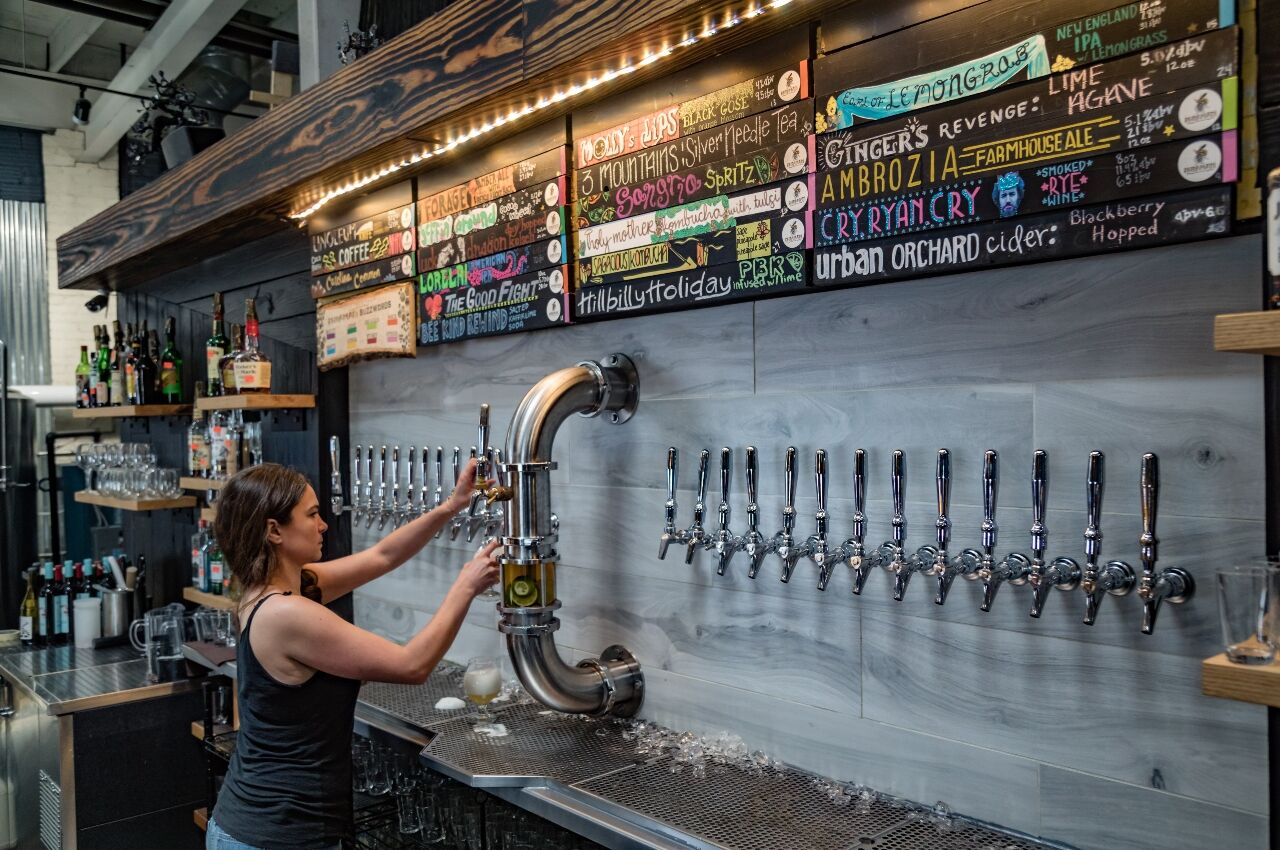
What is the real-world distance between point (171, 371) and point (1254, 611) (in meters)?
4.54

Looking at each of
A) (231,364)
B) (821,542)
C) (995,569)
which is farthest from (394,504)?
(995,569)

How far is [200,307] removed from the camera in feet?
15.1

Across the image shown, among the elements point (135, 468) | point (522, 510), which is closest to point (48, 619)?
point (135, 468)

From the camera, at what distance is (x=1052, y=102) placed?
62.1 inches

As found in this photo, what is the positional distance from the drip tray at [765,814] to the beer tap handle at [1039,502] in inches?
19.7

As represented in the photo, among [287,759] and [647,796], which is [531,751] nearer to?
[647,796]

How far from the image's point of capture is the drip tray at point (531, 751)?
6.74 feet

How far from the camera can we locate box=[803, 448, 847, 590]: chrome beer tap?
192 cm

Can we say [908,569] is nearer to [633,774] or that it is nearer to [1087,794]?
[1087,794]

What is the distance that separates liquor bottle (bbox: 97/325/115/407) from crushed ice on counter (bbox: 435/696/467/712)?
10.5 ft

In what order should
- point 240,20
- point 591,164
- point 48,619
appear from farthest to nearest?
1. point 240,20
2. point 48,619
3. point 591,164

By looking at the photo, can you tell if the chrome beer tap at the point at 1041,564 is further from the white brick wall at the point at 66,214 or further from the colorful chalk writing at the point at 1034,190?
the white brick wall at the point at 66,214

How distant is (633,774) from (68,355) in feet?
24.1

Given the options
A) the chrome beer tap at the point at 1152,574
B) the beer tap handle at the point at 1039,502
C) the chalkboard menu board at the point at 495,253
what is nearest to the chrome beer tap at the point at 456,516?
the chalkboard menu board at the point at 495,253
